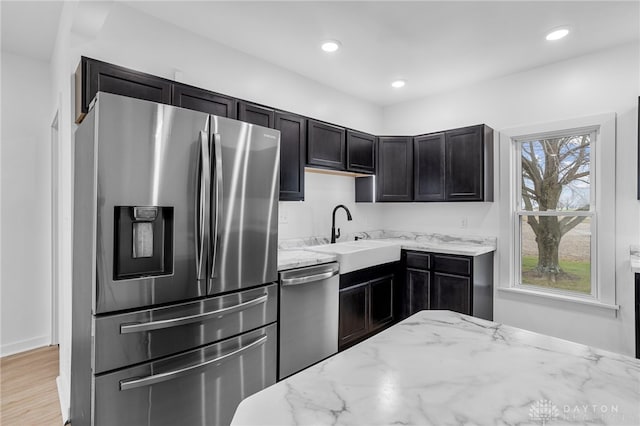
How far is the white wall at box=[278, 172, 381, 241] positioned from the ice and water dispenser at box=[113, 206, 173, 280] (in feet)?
5.23

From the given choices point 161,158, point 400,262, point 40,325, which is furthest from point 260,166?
point 40,325

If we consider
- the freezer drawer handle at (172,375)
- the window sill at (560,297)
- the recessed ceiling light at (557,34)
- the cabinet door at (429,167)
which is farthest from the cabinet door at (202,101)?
the window sill at (560,297)

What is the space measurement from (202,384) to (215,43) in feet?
8.68

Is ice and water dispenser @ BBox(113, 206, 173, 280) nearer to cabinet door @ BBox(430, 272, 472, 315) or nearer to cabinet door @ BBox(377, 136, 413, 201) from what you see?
cabinet door @ BBox(430, 272, 472, 315)

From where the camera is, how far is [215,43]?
9.32 feet

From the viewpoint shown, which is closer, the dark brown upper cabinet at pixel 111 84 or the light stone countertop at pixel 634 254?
the dark brown upper cabinet at pixel 111 84

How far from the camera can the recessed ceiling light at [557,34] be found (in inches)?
104

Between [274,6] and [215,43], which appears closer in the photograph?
[274,6]

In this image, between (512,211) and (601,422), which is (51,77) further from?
(512,211)

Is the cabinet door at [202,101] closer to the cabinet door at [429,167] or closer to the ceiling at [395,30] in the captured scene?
the ceiling at [395,30]

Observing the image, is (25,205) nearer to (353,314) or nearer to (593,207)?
(353,314)

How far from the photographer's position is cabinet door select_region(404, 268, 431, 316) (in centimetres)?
347

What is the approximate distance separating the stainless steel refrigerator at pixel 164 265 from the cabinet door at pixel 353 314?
39.2 inches

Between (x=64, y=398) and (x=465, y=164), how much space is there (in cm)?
399
